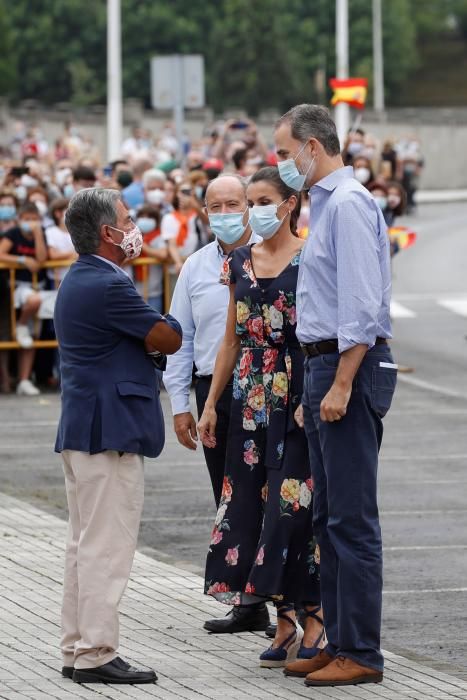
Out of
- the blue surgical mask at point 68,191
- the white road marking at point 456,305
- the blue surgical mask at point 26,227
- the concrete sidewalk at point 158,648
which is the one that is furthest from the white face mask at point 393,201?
the concrete sidewalk at point 158,648

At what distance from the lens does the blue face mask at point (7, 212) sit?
56.7 feet

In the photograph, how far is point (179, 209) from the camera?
18219 millimetres

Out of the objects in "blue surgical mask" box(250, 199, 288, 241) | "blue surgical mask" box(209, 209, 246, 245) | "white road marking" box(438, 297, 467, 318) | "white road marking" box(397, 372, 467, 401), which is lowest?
"white road marking" box(438, 297, 467, 318)

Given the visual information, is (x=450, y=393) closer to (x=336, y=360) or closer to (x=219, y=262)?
(x=219, y=262)

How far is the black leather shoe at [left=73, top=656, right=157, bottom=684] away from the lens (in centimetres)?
676

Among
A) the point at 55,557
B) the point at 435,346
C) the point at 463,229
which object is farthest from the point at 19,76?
the point at 55,557

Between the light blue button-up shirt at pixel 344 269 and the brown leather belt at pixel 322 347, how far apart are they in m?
0.02

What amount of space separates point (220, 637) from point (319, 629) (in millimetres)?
680

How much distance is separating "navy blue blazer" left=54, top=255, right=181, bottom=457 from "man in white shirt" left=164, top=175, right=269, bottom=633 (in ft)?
2.94

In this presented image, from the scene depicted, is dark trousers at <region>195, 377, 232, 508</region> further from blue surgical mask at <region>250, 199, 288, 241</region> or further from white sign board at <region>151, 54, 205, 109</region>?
white sign board at <region>151, 54, 205, 109</region>

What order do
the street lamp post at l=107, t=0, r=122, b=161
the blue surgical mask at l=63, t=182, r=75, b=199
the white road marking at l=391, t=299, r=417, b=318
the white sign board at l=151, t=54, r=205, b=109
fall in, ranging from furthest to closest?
the street lamp post at l=107, t=0, r=122, b=161 < the white sign board at l=151, t=54, r=205, b=109 < the white road marking at l=391, t=299, r=417, b=318 < the blue surgical mask at l=63, t=182, r=75, b=199

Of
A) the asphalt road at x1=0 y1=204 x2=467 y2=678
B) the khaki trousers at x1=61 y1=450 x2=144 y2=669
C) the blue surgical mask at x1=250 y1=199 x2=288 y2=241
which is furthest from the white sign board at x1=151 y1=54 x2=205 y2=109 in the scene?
the khaki trousers at x1=61 y1=450 x2=144 y2=669

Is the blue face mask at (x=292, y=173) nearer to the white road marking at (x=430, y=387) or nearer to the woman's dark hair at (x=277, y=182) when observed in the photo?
the woman's dark hair at (x=277, y=182)

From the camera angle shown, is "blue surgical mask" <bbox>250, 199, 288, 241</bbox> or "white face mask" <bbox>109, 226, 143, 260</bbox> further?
"blue surgical mask" <bbox>250, 199, 288, 241</bbox>
